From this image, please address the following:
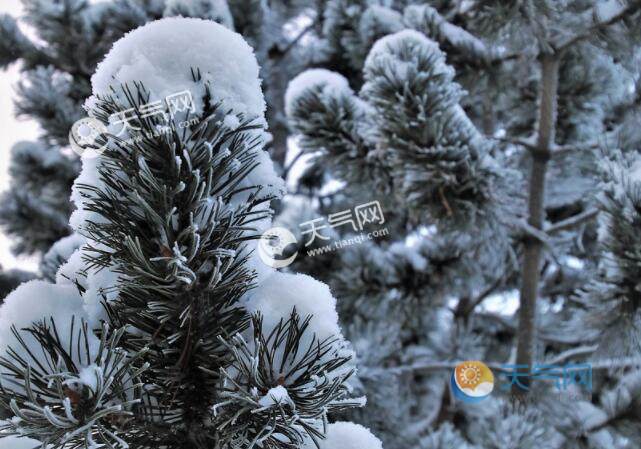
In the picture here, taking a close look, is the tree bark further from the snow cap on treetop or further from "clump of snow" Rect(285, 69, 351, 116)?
the snow cap on treetop

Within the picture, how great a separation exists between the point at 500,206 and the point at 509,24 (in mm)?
319

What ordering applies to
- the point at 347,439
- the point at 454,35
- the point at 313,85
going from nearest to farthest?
1. the point at 347,439
2. the point at 313,85
3. the point at 454,35

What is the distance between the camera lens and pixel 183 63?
37cm

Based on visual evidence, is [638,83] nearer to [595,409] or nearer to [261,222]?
[595,409]

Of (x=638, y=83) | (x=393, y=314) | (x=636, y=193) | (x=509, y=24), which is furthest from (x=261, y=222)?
(x=638, y=83)

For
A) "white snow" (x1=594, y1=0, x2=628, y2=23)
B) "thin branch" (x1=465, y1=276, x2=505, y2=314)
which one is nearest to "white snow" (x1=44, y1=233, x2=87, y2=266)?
"white snow" (x1=594, y1=0, x2=628, y2=23)

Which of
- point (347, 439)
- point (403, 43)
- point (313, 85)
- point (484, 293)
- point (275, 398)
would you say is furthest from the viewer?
point (484, 293)

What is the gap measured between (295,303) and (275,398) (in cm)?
8

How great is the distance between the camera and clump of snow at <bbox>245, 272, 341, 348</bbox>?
0.37 m

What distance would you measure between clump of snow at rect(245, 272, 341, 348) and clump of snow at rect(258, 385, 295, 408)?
1.8 inches

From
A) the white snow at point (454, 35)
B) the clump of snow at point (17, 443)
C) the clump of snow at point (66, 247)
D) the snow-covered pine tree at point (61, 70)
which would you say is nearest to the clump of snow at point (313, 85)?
the white snow at point (454, 35)

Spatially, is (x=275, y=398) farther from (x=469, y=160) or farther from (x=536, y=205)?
(x=536, y=205)

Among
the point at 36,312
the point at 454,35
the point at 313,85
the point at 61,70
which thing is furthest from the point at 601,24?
the point at 61,70

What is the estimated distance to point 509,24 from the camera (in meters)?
1.02
